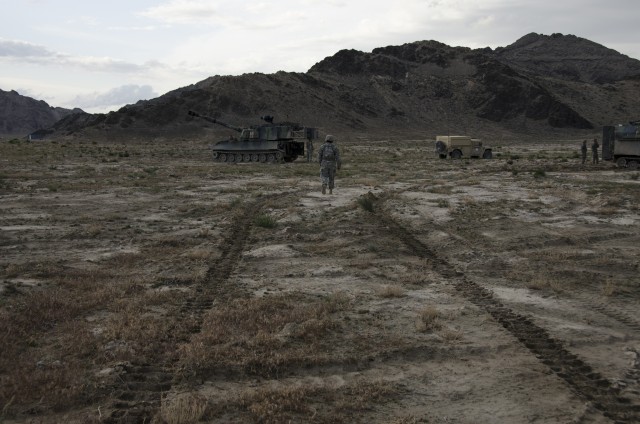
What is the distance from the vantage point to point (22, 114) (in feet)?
509

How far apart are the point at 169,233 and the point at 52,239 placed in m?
2.41

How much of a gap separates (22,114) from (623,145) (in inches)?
6194

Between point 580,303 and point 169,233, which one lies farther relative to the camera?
point 169,233

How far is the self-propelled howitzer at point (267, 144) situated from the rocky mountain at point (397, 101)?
121ft

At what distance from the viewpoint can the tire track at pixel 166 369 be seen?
509 cm

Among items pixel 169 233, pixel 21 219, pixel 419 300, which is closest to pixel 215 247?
pixel 169 233

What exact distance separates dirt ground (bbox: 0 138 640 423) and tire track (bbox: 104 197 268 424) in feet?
0.07

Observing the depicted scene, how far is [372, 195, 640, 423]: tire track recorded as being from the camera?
5180mm

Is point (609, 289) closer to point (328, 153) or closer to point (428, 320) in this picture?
point (428, 320)

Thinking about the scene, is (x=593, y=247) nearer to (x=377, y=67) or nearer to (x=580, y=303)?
(x=580, y=303)

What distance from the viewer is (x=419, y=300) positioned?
325 inches

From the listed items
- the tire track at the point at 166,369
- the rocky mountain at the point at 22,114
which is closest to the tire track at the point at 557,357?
the tire track at the point at 166,369

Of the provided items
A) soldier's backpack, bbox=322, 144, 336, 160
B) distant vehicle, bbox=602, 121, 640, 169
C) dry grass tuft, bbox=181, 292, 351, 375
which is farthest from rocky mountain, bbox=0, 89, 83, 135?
dry grass tuft, bbox=181, 292, 351, 375

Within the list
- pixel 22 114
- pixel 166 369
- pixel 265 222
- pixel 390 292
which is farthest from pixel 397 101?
pixel 22 114
